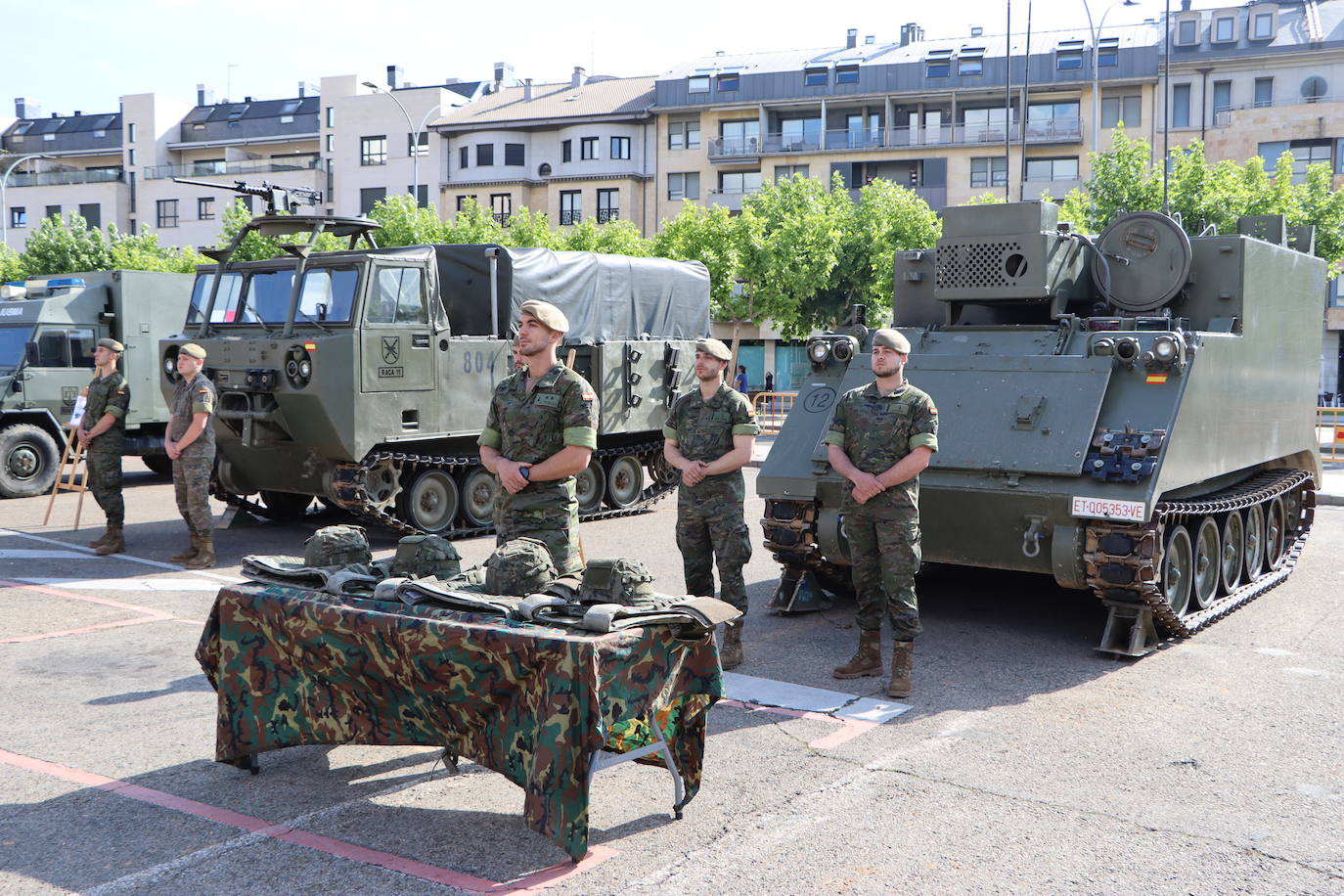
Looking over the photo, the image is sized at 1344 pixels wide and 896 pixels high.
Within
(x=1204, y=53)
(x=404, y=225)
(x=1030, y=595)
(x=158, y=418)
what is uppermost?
(x=1204, y=53)

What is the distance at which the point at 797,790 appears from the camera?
5160 mm

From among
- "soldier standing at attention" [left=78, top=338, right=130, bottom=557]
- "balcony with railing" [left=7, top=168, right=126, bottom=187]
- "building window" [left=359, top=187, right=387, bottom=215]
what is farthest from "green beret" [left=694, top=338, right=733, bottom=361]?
"balcony with railing" [left=7, top=168, right=126, bottom=187]

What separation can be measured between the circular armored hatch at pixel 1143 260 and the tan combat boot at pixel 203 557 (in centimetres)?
741

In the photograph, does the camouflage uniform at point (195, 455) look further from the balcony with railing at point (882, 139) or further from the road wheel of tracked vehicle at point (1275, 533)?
the balcony with railing at point (882, 139)

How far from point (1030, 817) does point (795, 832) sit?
95cm

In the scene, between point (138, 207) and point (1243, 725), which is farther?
point (138, 207)

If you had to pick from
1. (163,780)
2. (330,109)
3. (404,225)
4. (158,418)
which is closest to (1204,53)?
(404,225)

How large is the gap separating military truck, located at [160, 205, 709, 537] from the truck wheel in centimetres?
409

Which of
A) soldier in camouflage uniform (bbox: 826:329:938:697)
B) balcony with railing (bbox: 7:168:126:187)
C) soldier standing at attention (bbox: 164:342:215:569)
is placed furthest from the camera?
balcony with railing (bbox: 7:168:126:187)

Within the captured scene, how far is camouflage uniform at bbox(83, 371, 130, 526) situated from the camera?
10.8 meters

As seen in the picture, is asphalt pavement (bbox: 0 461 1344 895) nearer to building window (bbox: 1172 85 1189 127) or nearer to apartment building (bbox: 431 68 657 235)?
building window (bbox: 1172 85 1189 127)

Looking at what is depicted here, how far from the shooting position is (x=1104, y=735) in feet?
19.7

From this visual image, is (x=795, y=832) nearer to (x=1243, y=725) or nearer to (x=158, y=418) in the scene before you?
(x=1243, y=725)

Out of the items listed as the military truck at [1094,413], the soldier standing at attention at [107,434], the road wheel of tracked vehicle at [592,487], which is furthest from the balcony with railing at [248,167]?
the military truck at [1094,413]
